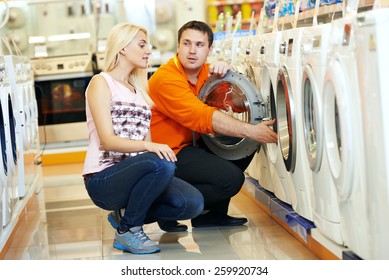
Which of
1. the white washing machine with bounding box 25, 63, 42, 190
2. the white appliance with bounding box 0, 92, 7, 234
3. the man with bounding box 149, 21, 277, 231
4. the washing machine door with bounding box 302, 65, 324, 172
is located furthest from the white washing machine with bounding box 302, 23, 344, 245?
the white washing machine with bounding box 25, 63, 42, 190

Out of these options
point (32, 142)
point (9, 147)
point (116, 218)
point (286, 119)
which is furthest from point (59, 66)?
point (286, 119)

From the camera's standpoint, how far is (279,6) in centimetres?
499

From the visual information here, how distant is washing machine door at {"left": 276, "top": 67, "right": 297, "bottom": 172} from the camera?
355 cm

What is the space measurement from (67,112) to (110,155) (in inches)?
186

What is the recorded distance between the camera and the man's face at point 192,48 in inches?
165

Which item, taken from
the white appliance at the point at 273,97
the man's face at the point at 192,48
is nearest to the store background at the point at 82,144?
the white appliance at the point at 273,97

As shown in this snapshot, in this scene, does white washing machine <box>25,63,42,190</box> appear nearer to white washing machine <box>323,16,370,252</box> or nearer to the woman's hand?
the woman's hand

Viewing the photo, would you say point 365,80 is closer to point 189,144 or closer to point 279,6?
point 189,144

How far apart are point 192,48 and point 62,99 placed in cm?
434

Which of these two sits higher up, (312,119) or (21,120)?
(312,119)

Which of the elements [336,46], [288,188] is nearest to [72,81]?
[288,188]

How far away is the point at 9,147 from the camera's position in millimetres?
4301

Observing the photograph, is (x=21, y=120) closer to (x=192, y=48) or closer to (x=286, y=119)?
(x=192, y=48)

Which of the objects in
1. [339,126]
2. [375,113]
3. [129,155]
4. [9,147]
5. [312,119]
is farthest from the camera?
[9,147]
